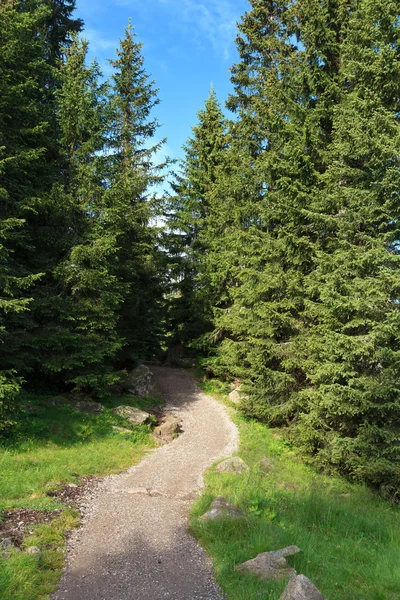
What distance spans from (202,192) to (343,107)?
12.8 m

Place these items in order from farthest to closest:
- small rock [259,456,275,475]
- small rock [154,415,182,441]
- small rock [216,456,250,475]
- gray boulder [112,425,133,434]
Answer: small rock [154,415,182,441], gray boulder [112,425,133,434], small rock [259,456,275,475], small rock [216,456,250,475]

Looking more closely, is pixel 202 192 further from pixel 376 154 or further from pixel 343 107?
pixel 376 154

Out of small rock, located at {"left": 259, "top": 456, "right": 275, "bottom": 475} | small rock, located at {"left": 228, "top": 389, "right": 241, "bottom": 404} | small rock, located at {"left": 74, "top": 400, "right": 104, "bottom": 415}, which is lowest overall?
small rock, located at {"left": 259, "top": 456, "right": 275, "bottom": 475}

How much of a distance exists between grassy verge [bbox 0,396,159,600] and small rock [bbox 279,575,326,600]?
10.7ft

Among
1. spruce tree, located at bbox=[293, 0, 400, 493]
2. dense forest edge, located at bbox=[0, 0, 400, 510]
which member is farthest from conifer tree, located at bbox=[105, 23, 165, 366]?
spruce tree, located at bbox=[293, 0, 400, 493]

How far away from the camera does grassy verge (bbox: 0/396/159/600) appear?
16.8ft

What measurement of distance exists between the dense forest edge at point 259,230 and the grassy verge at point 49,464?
882mm

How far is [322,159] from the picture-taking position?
40.9 feet

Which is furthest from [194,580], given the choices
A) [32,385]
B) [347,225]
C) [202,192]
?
[202,192]

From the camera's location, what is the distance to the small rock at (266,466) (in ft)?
33.3

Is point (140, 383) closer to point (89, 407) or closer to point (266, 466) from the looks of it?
point (89, 407)

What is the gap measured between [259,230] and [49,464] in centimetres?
1114

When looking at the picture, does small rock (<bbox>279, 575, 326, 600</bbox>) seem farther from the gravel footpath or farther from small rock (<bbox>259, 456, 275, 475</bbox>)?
small rock (<bbox>259, 456, 275, 475</bbox>)

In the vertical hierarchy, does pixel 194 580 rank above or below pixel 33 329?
below
